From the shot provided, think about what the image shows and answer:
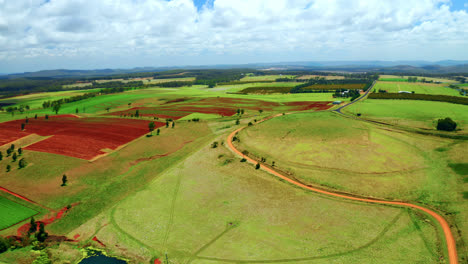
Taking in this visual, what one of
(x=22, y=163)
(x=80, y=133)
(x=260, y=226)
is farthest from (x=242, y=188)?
(x=80, y=133)

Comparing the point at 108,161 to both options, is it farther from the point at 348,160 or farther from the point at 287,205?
the point at 348,160

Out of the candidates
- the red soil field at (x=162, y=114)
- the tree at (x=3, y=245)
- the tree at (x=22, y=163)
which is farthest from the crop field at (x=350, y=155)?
the tree at (x=22, y=163)

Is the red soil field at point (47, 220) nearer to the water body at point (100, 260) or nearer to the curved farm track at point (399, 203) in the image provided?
the water body at point (100, 260)

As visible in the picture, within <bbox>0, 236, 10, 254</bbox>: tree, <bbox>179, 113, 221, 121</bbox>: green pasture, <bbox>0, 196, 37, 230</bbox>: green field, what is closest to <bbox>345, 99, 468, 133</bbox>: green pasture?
<bbox>179, 113, 221, 121</bbox>: green pasture

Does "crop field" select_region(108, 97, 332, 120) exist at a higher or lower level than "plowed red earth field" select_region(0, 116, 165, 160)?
higher

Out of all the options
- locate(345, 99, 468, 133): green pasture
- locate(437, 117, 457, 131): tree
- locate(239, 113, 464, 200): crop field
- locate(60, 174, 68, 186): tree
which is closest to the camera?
locate(239, 113, 464, 200): crop field

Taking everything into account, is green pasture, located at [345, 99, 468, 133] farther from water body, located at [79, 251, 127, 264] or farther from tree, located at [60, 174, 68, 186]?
tree, located at [60, 174, 68, 186]
